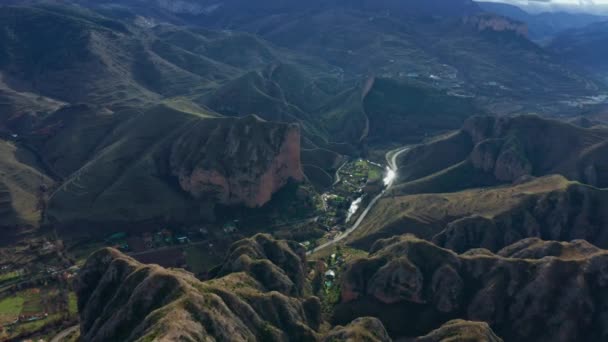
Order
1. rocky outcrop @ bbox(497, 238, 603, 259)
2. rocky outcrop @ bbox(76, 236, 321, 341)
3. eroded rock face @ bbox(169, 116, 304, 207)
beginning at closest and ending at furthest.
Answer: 1. rocky outcrop @ bbox(76, 236, 321, 341)
2. rocky outcrop @ bbox(497, 238, 603, 259)
3. eroded rock face @ bbox(169, 116, 304, 207)

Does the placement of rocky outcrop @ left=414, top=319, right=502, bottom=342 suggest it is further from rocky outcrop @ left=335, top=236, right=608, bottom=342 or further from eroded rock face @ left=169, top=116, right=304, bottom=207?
eroded rock face @ left=169, top=116, right=304, bottom=207

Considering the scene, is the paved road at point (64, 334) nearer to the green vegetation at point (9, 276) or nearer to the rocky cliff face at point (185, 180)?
the green vegetation at point (9, 276)

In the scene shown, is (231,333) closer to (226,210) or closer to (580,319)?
(580,319)

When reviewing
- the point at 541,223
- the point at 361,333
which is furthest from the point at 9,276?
the point at 541,223

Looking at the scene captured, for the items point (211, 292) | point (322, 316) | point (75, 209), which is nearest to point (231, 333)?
point (211, 292)

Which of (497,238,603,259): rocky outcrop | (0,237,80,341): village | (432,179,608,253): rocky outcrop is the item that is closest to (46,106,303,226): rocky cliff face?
(0,237,80,341): village

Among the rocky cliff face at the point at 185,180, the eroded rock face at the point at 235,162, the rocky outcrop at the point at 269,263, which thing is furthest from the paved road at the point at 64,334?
the eroded rock face at the point at 235,162

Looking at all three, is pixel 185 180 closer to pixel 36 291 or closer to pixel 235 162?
pixel 235 162
